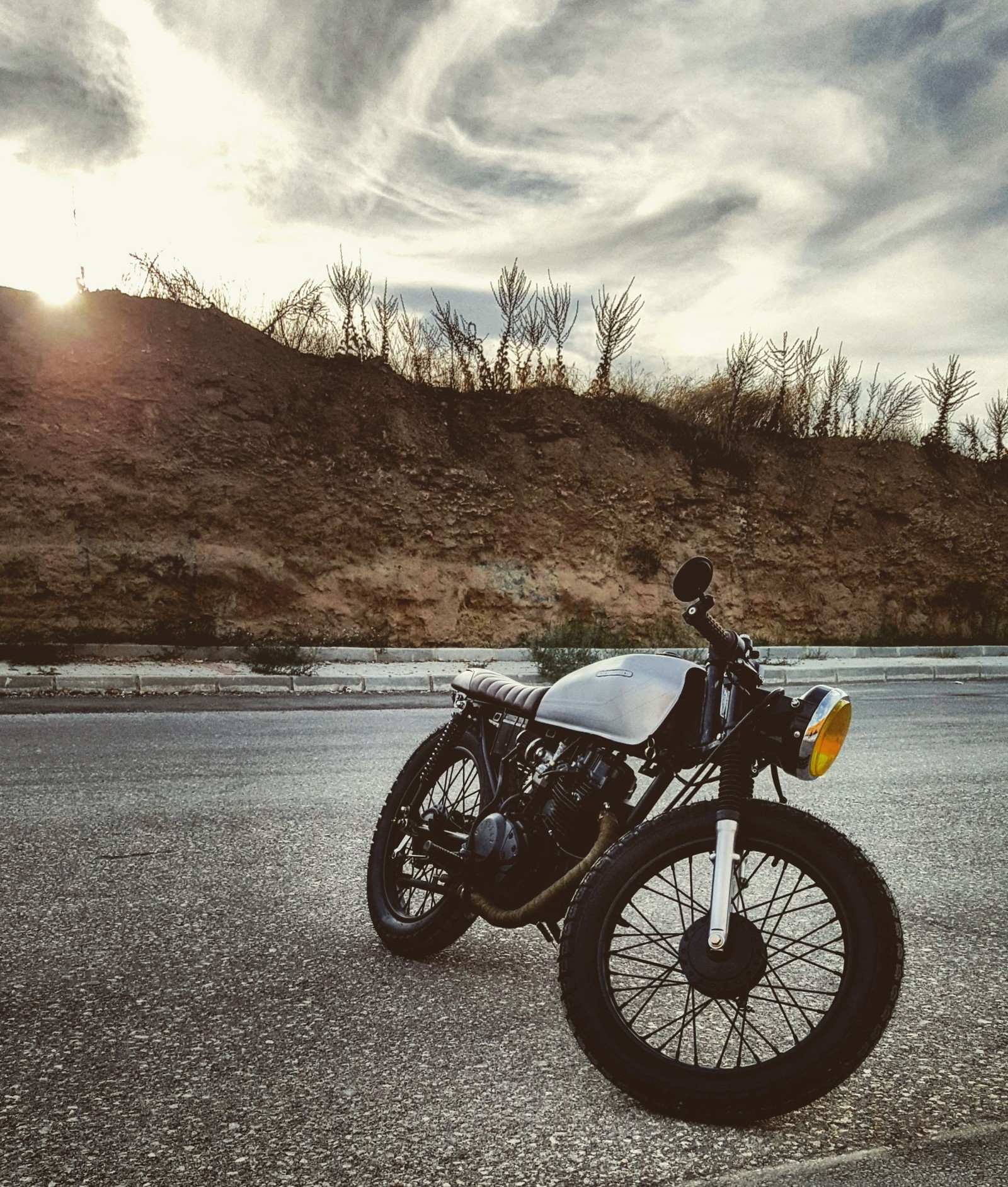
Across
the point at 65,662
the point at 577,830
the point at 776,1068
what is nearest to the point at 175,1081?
the point at 577,830

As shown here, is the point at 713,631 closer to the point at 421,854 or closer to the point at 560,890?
the point at 560,890

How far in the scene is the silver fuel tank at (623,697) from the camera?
2.84 m

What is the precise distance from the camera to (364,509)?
19969 mm

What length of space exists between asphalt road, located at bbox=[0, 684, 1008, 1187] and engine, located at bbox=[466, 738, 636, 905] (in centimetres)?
47

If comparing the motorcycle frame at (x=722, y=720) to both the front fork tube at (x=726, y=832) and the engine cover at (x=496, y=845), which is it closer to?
the front fork tube at (x=726, y=832)

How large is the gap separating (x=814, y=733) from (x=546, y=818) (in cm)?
92

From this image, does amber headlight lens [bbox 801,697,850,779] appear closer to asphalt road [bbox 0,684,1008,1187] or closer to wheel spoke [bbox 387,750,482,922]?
asphalt road [bbox 0,684,1008,1187]

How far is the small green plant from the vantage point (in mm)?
13828

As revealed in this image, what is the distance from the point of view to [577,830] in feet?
10.1

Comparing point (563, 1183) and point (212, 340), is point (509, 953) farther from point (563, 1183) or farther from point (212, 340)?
point (212, 340)

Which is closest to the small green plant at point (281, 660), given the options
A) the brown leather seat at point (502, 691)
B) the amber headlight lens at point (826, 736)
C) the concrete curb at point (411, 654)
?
the concrete curb at point (411, 654)

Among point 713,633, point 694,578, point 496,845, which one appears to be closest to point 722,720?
point 713,633

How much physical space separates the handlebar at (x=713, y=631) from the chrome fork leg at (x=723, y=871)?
42 centimetres

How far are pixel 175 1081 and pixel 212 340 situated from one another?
19.2 m
